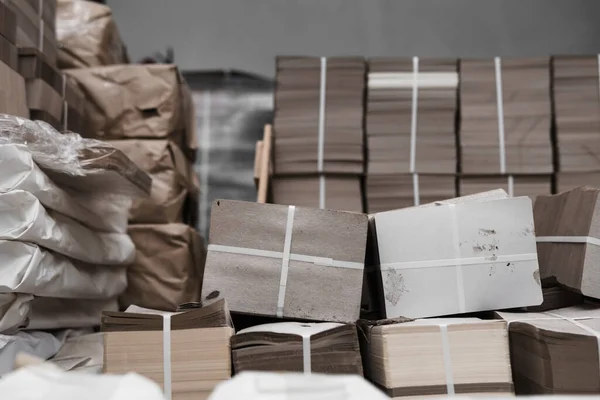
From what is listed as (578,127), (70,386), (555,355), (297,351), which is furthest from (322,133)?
(70,386)

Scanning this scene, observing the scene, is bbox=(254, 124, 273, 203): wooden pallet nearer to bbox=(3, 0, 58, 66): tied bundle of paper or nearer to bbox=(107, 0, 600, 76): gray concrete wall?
bbox=(3, 0, 58, 66): tied bundle of paper

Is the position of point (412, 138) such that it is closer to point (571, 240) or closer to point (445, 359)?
point (571, 240)

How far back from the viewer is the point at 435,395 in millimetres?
1662

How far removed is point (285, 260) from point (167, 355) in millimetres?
518

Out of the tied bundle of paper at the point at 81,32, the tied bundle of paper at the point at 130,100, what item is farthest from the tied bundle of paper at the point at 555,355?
the tied bundle of paper at the point at 81,32

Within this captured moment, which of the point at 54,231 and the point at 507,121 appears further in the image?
the point at 507,121

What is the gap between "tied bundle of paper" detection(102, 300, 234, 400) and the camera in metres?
1.69

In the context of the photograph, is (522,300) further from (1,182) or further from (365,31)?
(365,31)

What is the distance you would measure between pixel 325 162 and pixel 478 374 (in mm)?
1941

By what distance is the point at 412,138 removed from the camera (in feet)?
11.4

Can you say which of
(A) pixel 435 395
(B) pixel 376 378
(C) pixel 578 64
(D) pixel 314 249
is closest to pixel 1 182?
(D) pixel 314 249

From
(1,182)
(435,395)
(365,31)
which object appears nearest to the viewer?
(435,395)

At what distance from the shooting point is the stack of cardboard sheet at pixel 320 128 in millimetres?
3467

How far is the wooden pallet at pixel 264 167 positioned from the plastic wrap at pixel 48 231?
855 mm
